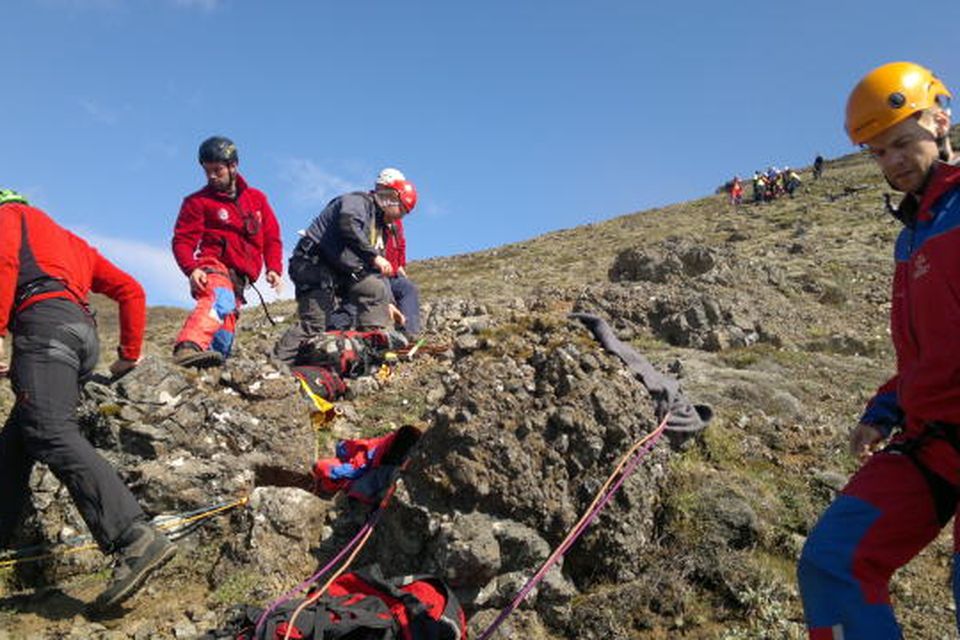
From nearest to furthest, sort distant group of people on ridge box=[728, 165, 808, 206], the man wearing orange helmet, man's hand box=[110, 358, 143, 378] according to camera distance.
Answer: the man wearing orange helmet < man's hand box=[110, 358, 143, 378] < distant group of people on ridge box=[728, 165, 808, 206]

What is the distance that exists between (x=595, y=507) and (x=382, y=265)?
491cm

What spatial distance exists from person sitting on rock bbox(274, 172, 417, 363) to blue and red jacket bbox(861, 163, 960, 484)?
6.40 metres

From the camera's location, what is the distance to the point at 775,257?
18469mm

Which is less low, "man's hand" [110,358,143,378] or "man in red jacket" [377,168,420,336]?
"man in red jacket" [377,168,420,336]

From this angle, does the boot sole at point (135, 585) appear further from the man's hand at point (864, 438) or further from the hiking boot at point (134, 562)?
the man's hand at point (864, 438)

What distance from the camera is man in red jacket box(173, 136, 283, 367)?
7188 millimetres

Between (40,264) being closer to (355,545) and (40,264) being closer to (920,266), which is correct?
(355,545)

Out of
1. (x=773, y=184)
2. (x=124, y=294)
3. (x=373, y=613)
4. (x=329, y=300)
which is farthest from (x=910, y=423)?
(x=773, y=184)

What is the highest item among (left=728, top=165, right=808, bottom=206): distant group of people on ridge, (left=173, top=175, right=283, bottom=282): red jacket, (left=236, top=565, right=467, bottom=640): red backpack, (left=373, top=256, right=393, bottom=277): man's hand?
(left=728, top=165, right=808, bottom=206): distant group of people on ridge

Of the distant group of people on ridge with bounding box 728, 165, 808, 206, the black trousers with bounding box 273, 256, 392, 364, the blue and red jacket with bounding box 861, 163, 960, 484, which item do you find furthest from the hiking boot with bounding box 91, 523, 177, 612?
the distant group of people on ridge with bounding box 728, 165, 808, 206

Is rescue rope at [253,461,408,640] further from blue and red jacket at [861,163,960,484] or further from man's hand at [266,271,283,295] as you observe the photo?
man's hand at [266,271,283,295]

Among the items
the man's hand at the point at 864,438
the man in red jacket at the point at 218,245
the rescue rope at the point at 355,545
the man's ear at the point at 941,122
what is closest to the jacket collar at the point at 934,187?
the man's ear at the point at 941,122

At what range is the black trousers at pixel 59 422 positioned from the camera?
13.6 ft

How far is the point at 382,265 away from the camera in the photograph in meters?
8.64
